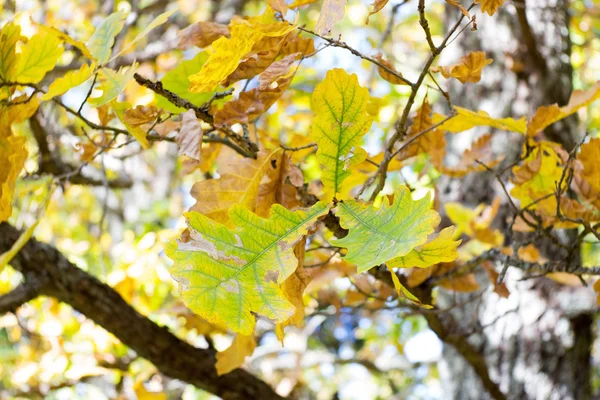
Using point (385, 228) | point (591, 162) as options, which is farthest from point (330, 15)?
point (591, 162)

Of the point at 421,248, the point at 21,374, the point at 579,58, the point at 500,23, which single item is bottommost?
the point at 421,248

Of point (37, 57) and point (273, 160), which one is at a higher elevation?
point (37, 57)

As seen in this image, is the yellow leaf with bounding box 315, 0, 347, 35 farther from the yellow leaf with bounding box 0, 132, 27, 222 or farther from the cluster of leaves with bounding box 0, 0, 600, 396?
the yellow leaf with bounding box 0, 132, 27, 222

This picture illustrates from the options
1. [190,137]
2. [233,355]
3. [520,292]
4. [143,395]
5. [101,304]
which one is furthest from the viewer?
[520,292]

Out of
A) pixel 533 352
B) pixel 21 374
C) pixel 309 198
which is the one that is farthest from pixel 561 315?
→ pixel 21 374

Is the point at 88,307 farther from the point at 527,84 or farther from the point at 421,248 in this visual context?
the point at 527,84

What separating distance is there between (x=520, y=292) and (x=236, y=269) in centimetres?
112

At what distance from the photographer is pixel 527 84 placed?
159cm

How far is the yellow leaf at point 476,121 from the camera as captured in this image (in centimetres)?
67

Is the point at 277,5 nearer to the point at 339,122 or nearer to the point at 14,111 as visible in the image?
the point at 339,122

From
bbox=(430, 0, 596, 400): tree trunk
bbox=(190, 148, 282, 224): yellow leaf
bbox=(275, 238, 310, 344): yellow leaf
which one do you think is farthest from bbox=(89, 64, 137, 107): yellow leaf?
bbox=(430, 0, 596, 400): tree trunk

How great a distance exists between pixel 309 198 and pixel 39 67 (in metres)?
0.33

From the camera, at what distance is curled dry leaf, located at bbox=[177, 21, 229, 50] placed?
2.23ft

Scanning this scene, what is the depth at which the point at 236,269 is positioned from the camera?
448 mm
